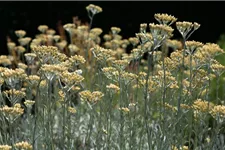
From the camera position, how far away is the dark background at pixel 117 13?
1062 cm

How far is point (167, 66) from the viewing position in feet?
11.5

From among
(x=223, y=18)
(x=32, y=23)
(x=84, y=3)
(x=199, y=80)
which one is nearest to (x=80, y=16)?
(x=84, y=3)

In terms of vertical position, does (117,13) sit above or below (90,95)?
above

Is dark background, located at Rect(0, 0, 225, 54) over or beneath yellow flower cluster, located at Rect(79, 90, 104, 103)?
over

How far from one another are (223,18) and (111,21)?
223cm

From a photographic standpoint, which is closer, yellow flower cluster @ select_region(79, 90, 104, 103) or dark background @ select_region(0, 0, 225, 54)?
yellow flower cluster @ select_region(79, 90, 104, 103)

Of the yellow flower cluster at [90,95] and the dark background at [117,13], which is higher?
the dark background at [117,13]

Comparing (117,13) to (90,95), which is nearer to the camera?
(90,95)

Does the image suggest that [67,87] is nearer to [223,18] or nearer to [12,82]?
[12,82]

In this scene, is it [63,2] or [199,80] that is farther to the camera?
[63,2]

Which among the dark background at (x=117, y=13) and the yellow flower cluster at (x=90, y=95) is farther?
the dark background at (x=117, y=13)

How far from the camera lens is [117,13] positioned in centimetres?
1089

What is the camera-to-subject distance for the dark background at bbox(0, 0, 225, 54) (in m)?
10.6

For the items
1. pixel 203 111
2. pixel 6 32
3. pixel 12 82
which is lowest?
pixel 203 111
